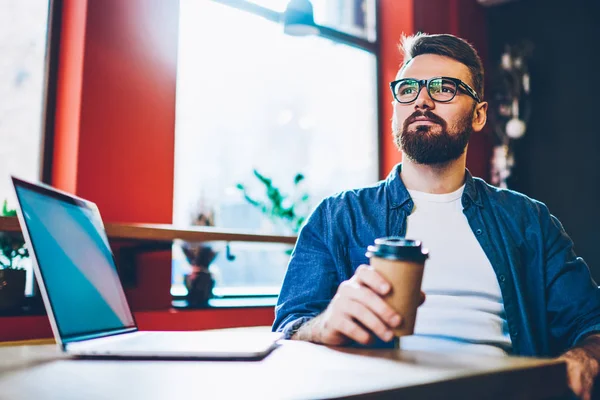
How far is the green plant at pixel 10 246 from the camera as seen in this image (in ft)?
5.53

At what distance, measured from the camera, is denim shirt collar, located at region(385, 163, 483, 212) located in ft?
5.14

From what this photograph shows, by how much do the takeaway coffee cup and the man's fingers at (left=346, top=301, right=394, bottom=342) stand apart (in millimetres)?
14

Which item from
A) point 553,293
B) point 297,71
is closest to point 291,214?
point 297,71

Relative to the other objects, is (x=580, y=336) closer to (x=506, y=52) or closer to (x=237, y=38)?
(x=237, y=38)

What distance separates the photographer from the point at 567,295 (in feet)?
4.81

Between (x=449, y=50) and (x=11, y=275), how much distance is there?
1520mm

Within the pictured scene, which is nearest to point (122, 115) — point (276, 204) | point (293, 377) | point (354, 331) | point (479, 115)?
point (276, 204)

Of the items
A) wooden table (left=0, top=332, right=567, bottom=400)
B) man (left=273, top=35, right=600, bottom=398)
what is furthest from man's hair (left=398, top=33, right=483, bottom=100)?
wooden table (left=0, top=332, right=567, bottom=400)

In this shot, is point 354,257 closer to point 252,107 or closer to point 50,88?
point 50,88

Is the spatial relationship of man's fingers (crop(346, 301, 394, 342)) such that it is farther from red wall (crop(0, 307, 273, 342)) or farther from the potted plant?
red wall (crop(0, 307, 273, 342))

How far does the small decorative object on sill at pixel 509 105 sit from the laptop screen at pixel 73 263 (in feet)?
10.4

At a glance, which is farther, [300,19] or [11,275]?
[300,19]

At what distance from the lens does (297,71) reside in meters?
3.26

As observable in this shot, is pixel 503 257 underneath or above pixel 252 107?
underneath
